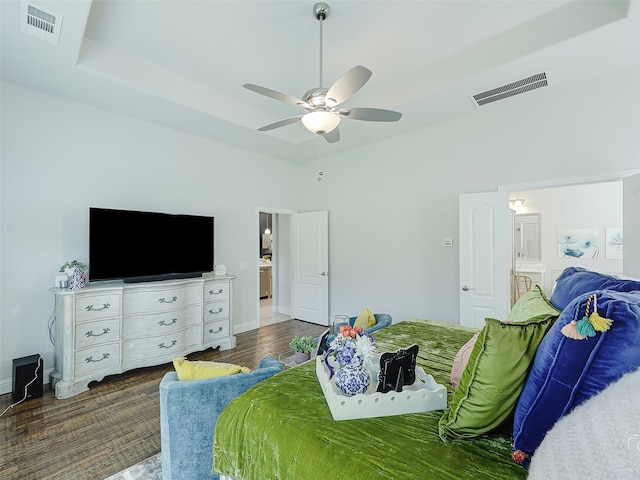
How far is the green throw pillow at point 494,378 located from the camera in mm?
1056

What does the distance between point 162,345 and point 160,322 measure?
11.0 inches

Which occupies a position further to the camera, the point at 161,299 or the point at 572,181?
the point at 161,299

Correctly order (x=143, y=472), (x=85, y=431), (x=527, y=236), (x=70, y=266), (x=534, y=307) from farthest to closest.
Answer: (x=527, y=236)
(x=70, y=266)
(x=85, y=431)
(x=143, y=472)
(x=534, y=307)

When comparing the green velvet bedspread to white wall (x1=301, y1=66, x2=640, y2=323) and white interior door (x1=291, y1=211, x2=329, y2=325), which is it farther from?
white interior door (x1=291, y1=211, x2=329, y2=325)

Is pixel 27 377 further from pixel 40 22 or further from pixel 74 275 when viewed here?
pixel 40 22

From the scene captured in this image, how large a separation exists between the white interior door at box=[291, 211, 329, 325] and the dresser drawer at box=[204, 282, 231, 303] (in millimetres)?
1764

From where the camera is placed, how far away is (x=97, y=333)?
300cm

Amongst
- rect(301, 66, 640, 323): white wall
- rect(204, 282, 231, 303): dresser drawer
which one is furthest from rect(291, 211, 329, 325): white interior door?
rect(204, 282, 231, 303): dresser drawer

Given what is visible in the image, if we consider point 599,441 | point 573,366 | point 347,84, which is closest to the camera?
point 599,441

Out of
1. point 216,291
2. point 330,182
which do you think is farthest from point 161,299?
point 330,182

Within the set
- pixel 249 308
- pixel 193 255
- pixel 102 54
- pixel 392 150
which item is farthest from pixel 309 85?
pixel 249 308

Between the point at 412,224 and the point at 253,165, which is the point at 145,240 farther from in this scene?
the point at 412,224

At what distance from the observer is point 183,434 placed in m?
1.56

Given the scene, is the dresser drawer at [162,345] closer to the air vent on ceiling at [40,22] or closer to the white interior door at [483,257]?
the air vent on ceiling at [40,22]
